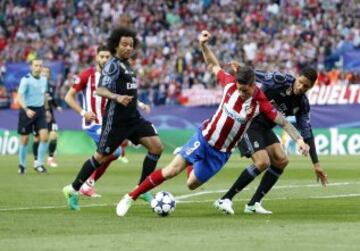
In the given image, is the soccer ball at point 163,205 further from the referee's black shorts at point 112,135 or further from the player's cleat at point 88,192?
the player's cleat at point 88,192

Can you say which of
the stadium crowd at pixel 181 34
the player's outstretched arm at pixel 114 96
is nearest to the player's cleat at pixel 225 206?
the player's outstretched arm at pixel 114 96

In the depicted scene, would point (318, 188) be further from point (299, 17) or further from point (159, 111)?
point (299, 17)

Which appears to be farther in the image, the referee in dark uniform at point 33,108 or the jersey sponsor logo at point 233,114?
the referee in dark uniform at point 33,108

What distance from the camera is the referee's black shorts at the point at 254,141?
48.8 ft

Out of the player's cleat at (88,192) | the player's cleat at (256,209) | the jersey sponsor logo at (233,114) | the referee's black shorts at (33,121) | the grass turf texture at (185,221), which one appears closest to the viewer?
the grass turf texture at (185,221)

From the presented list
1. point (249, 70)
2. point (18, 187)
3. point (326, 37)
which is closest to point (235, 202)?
point (249, 70)

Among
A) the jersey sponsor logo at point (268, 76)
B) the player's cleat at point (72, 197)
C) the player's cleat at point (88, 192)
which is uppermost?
the jersey sponsor logo at point (268, 76)

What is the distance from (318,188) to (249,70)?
21.3ft

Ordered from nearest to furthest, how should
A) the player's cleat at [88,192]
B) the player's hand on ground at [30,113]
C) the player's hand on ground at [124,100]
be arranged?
1. the player's hand on ground at [124,100]
2. the player's cleat at [88,192]
3. the player's hand on ground at [30,113]

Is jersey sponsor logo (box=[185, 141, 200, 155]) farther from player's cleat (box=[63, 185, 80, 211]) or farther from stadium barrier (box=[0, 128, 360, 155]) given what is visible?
stadium barrier (box=[0, 128, 360, 155])

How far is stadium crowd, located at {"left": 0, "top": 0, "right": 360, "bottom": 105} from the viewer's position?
131 feet

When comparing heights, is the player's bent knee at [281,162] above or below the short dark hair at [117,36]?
below

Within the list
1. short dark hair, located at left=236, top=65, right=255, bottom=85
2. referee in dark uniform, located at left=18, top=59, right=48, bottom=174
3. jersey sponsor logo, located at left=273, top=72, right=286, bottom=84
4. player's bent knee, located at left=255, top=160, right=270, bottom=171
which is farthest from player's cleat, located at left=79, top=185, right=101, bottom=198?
referee in dark uniform, located at left=18, top=59, right=48, bottom=174

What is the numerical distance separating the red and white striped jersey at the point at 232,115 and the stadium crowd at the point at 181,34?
22589 millimetres
